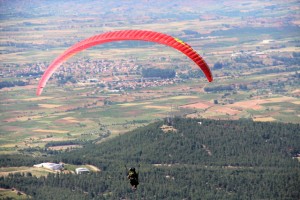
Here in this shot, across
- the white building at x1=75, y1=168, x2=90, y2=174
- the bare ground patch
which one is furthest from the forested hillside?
the bare ground patch

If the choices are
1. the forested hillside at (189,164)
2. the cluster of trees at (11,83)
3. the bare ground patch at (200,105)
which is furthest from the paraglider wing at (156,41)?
the cluster of trees at (11,83)

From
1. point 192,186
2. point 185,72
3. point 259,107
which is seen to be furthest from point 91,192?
point 185,72

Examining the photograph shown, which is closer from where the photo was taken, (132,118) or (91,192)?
(91,192)

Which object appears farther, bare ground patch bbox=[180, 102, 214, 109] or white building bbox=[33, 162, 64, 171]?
Answer: bare ground patch bbox=[180, 102, 214, 109]

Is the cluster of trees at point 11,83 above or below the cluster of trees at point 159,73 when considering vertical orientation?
below

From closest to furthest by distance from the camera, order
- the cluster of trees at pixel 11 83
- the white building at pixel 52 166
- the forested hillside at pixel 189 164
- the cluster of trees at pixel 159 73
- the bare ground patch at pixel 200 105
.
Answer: the forested hillside at pixel 189 164, the white building at pixel 52 166, the bare ground patch at pixel 200 105, the cluster of trees at pixel 11 83, the cluster of trees at pixel 159 73

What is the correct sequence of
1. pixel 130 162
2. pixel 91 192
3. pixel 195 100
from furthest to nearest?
pixel 195 100
pixel 130 162
pixel 91 192

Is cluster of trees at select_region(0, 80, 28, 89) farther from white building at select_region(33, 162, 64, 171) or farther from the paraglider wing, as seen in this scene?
the paraglider wing

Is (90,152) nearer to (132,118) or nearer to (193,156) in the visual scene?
(193,156)

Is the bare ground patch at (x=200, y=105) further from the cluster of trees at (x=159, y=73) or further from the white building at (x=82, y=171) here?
the white building at (x=82, y=171)
